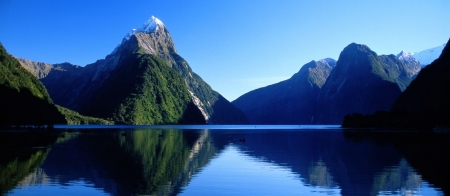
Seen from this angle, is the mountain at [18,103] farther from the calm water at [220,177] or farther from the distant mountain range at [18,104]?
the calm water at [220,177]

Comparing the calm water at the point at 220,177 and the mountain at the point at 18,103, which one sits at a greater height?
the mountain at the point at 18,103

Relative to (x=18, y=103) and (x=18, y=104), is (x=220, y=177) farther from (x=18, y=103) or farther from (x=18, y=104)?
(x=18, y=103)

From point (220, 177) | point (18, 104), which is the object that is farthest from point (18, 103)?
point (220, 177)

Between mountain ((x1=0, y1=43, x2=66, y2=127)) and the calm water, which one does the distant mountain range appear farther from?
the calm water

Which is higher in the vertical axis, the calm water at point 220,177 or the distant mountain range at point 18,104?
the distant mountain range at point 18,104

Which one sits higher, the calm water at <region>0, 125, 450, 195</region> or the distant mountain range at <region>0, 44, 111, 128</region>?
the distant mountain range at <region>0, 44, 111, 128</region>

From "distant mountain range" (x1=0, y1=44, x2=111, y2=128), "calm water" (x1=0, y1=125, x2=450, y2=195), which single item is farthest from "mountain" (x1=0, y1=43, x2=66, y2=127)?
"calm water" (x1=0, y1=125, x2=450, y2=195)

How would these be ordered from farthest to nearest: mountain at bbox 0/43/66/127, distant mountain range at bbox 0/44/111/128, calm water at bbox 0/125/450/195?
mountain at bbox 0/43/66/127 → distant mountain range at bbox 0/44/111/128 → calm water at bbox 0/125/450/195

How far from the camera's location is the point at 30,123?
6850 inches

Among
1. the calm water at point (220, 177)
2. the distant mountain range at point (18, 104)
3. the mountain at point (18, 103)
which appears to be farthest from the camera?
the mountain at point (18, 103)

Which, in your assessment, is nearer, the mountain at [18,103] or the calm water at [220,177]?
the calm water at [220,177]

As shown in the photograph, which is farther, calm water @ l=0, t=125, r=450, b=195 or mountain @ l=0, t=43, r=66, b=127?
mountain @ l=0, t=43, r=66, b=127

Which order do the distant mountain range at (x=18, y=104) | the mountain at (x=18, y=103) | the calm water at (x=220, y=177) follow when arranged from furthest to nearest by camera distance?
the mountain at (x=18, y=103) → the distant mountain range at (x=18, y=104) → the calm water at (x=220, y=177)

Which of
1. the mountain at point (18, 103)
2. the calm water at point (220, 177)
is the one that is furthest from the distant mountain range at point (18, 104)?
the calm water at point (220, 177)
